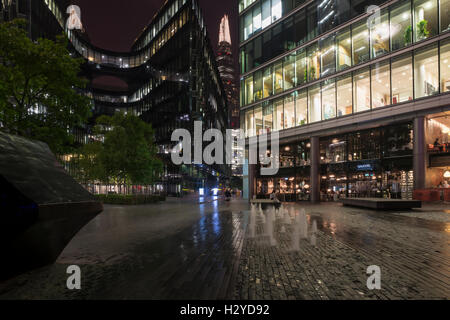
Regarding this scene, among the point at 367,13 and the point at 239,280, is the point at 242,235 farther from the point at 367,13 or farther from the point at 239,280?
the point at 367,13

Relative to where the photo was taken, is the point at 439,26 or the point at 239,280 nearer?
the point at 239,280

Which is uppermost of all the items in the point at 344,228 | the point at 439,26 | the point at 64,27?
the point at 64,27

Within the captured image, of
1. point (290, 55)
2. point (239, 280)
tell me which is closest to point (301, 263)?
point (239, 280)

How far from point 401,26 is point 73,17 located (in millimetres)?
82729

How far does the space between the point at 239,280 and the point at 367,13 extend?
30.2 metres

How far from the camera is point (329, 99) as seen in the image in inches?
1124

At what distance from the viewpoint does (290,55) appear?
104ft

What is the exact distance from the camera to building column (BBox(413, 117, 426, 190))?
845 inches

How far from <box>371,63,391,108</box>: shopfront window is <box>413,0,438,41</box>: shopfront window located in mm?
3327

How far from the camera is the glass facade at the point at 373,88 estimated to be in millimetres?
21516

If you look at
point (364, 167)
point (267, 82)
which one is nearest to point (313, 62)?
point (267, 82)

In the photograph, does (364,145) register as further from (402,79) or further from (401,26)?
(401,26)

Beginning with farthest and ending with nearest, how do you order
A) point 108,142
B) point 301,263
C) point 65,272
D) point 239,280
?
point 108,142 → point 301,263 → point 65,272 → point 239,280

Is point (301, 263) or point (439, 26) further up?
point (439, 26)
